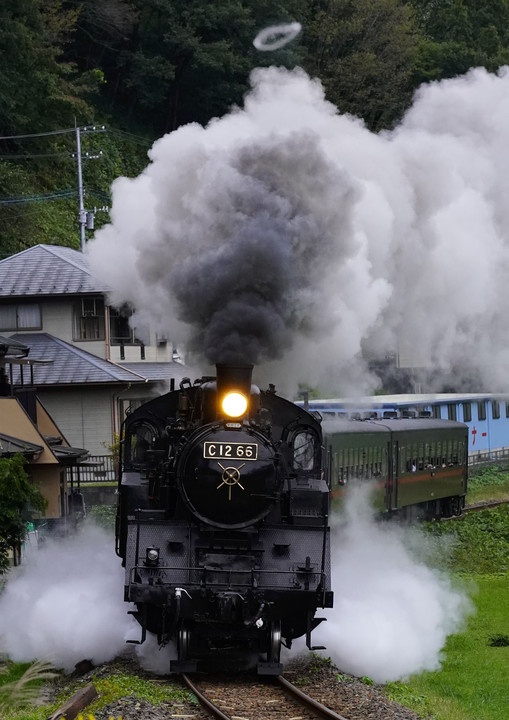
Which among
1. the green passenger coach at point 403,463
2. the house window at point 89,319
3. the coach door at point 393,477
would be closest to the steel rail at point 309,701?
the green passenger coach at point 403,463

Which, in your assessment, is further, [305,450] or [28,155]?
[28,155]

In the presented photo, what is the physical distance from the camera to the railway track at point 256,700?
10500 millimetres

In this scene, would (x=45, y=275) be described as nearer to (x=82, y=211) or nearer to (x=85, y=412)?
(x=82, y=211)

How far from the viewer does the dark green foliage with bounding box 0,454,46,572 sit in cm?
1534

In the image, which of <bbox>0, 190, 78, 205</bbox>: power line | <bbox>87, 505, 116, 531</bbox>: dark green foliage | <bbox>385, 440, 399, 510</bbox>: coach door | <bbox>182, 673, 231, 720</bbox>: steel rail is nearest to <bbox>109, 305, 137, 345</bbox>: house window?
<bbox>0, 190, 78, 205</bbox>: power line

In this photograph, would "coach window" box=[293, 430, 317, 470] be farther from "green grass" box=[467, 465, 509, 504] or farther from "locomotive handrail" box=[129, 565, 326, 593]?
"green grass" box=[467, 465, 509, 504]

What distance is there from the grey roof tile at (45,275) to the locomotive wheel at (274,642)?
945 inches

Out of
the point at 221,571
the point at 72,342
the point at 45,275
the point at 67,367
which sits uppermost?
the point at 45,275

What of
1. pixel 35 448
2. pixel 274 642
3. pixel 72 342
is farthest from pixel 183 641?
pixel 72 342

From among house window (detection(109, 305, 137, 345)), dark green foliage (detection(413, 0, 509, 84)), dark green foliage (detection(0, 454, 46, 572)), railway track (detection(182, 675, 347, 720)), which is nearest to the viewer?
→ railway track (detection(182, 675, 347, 720))

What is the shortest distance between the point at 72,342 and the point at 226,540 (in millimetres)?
25531

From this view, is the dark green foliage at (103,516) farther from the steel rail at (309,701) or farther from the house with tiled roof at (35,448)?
the steel rail at (309,701)

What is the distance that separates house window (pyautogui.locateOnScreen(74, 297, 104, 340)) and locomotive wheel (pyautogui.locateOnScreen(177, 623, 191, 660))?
25.5m

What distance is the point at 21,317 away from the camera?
36.9m
